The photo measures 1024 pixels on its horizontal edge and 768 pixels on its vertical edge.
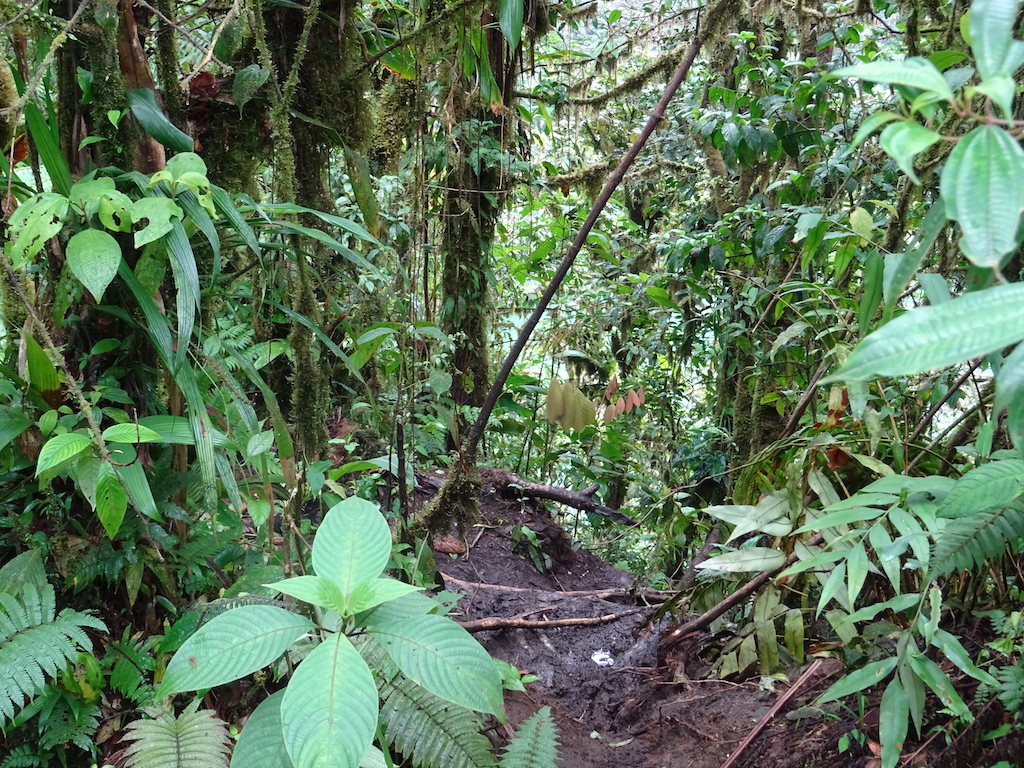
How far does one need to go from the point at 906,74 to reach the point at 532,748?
4.17ft

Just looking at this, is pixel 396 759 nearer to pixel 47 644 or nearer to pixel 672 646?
pixel 47 644

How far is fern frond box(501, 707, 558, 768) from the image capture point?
128 cm

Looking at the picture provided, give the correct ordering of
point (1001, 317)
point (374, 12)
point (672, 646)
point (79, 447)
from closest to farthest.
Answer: point (1001, 317) → point (79, 447) → point (672, 646) → point (374, 12)

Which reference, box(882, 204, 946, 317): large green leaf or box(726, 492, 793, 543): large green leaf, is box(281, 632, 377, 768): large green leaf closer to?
box(882, 204, 946, 317): large green leaf

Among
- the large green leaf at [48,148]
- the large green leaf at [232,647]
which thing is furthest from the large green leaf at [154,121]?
the large green leaf at [232,647]

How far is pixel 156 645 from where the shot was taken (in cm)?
124

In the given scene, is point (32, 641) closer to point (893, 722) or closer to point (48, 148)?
point (48, 148)

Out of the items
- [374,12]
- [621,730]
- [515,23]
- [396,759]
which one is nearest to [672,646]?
[621,730]

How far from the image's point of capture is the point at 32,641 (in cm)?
105

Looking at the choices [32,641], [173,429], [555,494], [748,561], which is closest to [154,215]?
[173,429]

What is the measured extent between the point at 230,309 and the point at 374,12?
1838 mm

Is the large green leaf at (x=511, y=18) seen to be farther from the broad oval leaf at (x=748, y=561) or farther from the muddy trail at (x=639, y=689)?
the muddy trail at (x=639, y=689)

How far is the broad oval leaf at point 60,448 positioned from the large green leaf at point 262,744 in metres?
0.48

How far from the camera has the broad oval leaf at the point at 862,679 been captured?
1.12 meters
